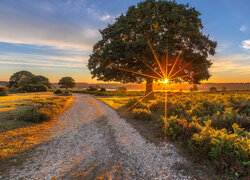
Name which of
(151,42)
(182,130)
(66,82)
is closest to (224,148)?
(182,130)

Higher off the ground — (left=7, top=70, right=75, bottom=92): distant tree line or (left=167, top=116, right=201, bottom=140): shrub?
(left=7, top=70, right=75, bottom=92): distant tree line

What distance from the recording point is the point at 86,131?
8266 mm

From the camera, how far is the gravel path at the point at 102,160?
4.11 meters

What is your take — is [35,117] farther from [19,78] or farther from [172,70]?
[19,78]

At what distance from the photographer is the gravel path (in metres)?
4.11

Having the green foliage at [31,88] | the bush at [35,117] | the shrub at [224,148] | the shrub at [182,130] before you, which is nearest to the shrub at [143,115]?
the shrub at [182,130]

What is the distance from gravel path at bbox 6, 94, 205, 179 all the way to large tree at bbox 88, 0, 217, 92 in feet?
42.7

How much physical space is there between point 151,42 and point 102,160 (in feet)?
53.5

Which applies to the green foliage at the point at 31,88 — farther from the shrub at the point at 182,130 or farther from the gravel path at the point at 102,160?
the shrub at the point at 182,130

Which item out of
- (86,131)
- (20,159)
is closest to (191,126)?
(86,131)

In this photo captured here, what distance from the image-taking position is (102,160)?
491cm

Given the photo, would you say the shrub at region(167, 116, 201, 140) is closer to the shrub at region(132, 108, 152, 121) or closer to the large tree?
the shrub at region(132, 108, 152, 121)

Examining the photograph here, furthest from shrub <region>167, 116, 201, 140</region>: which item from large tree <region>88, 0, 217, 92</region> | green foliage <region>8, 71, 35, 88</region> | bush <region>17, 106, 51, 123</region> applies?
green foliage <region>8, 71, 35, 88</region>

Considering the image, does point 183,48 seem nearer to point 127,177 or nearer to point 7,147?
point 127,177
